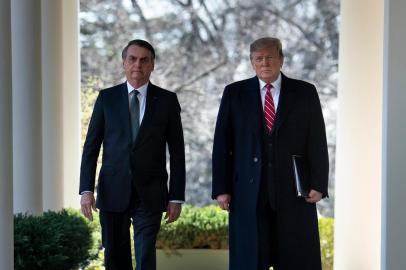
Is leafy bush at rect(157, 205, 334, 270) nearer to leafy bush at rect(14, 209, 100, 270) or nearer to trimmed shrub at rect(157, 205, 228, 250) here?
trimmed shrub at rect(157, 205, 228, 250)

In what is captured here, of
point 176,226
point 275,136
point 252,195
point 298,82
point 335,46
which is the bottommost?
point 176,226

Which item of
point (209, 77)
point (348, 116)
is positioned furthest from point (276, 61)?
point (209, 77)

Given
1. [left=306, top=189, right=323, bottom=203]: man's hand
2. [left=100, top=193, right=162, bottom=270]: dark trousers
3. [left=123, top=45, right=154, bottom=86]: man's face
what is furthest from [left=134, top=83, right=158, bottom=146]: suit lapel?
[left=306, top=189, right=323, bottom=203]: man's hand

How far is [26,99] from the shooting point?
287 inches

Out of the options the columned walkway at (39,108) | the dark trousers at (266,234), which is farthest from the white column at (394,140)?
the columned walkway at (39,108)

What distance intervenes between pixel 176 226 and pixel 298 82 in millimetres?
3211

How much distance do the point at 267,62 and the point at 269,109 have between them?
1.18 feet

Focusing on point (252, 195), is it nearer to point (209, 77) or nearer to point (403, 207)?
point (403, 207)

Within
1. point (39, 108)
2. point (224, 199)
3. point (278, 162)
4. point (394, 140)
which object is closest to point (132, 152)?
point (224, 199)

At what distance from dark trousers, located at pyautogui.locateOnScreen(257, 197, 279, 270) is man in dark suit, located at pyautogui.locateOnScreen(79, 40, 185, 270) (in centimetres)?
62

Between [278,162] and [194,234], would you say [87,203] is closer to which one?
[278,162]

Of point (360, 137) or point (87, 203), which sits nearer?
point (87, 203)

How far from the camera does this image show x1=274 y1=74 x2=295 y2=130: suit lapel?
551cm

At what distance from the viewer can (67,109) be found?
9016 millimetres
